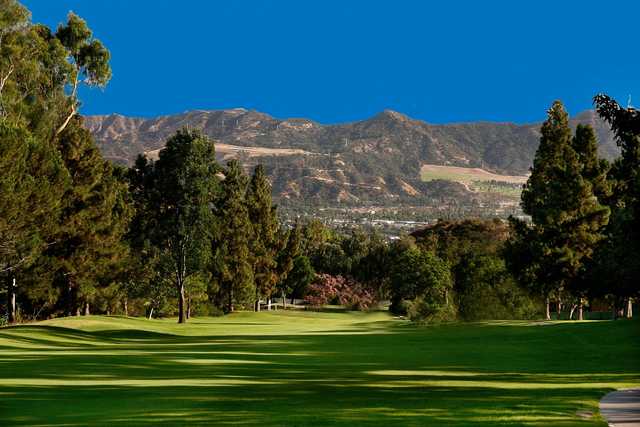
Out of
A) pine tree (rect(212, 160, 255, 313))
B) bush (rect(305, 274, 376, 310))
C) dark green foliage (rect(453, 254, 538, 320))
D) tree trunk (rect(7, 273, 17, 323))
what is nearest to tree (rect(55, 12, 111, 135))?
tree trunk (rect(7, 273, 17, 323))

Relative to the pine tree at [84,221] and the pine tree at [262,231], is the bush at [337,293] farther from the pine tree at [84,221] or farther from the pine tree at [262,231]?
the pine tree at [84,221]

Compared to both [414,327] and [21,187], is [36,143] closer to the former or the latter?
[21,187]

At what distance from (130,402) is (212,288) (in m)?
63.6

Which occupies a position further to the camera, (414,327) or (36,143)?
(414,327)

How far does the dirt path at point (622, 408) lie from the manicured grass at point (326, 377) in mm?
314

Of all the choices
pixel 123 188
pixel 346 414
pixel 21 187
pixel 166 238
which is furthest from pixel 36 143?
pixel 346 414

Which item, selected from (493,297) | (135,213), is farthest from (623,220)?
(135,213)

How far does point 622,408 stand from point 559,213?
135 ft

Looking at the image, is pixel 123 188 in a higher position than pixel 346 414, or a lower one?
higher

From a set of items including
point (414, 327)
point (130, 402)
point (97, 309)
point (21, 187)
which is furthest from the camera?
point (97, 309)

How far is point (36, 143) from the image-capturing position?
46.6 m

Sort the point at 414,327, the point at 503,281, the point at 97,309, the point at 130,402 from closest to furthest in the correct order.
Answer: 1. the point at 130,402
2. the point at 414,327
3. the point at 503,281
4. the point at 97,309

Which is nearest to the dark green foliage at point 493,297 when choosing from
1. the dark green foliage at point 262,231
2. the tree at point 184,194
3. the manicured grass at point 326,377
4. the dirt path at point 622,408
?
the manicured grass at point 326,377

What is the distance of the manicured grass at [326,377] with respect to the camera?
15461 millimetres
